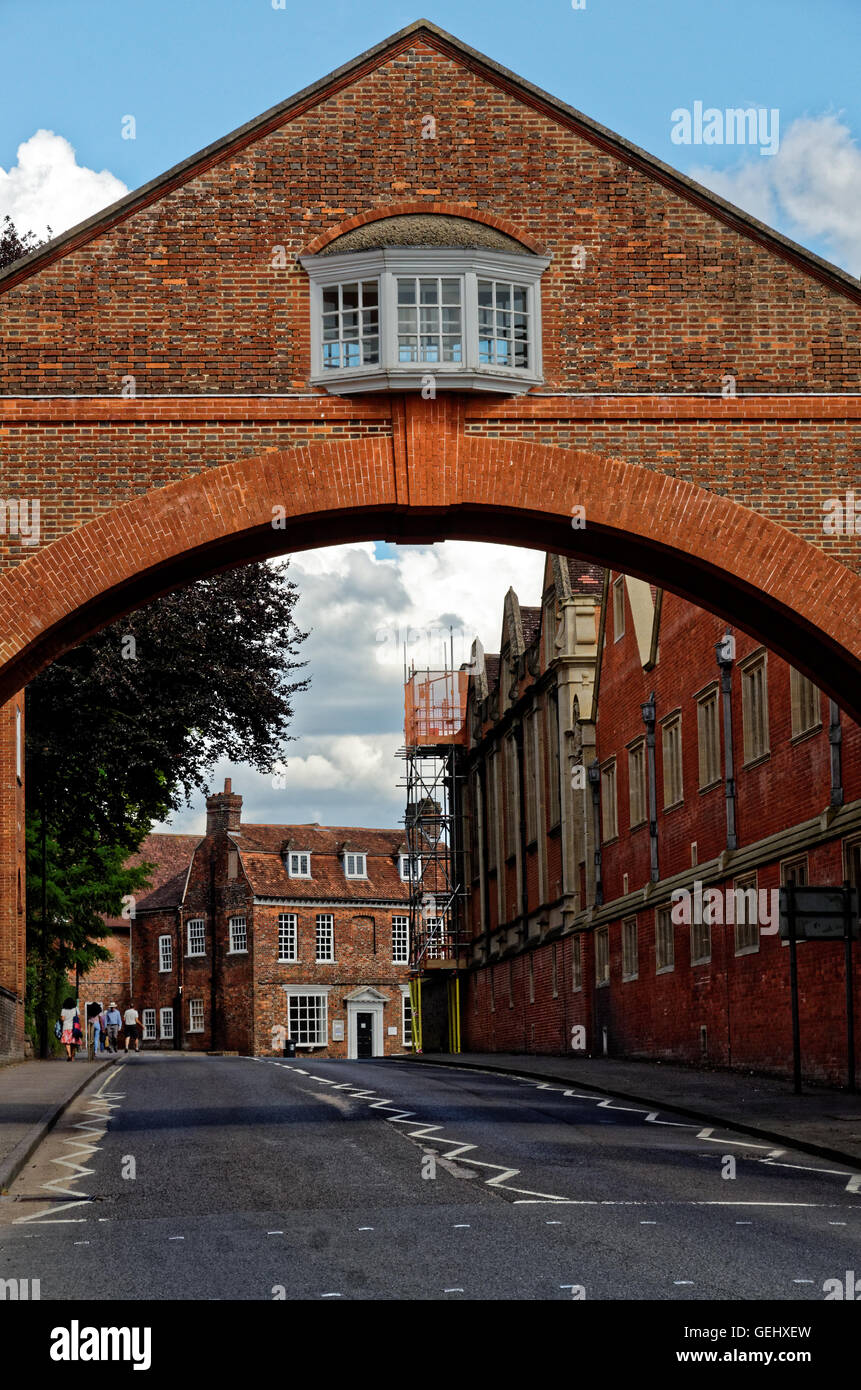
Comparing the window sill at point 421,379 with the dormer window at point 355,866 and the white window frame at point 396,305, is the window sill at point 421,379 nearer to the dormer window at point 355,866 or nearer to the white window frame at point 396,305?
the white window frame at point 396,305

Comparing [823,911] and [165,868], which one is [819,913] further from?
[165,868]

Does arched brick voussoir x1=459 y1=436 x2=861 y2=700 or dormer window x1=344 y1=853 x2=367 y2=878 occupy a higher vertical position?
arched brick voussoir x1=459 y1=436 x2=861 y2=700

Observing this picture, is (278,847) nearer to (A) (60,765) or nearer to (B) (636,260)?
(A) (60,765)

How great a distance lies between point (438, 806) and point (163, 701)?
101 feet

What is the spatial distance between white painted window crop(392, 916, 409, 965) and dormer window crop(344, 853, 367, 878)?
265 centimetres

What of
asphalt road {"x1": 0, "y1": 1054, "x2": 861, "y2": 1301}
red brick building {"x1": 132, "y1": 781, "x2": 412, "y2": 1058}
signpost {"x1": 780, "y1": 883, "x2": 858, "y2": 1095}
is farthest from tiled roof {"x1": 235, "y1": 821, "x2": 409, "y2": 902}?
signpost {"x1": 780, "y1": 883, "x2": 858, "y2": 1095}

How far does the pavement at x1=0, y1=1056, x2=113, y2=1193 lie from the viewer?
16125 mm

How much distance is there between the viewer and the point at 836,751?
23.8 meters

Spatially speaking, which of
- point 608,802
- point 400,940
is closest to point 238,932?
point 400,940

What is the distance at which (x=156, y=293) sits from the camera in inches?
756

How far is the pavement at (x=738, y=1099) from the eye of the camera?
17.7 meters

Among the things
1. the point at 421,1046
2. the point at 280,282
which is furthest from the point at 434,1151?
the point at 421,1046

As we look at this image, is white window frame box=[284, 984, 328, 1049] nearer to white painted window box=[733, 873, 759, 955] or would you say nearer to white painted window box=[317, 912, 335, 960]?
white painted window box=[317, 912, 335, 960]
